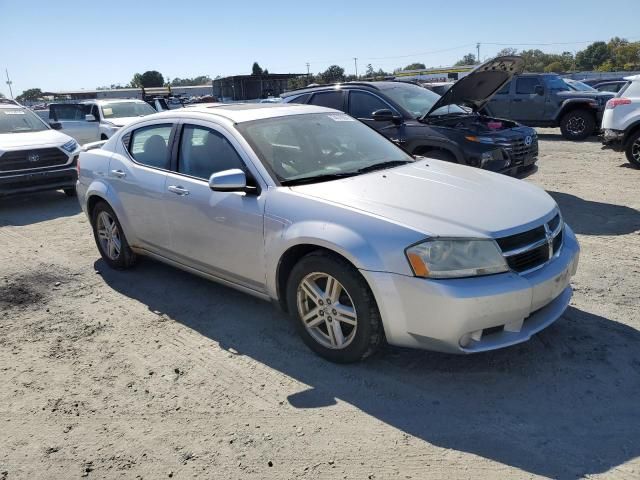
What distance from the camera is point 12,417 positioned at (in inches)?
128

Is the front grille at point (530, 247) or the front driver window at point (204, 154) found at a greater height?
the front driver window at point (204, 154)

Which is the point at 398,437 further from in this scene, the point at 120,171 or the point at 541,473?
the point at 120,171

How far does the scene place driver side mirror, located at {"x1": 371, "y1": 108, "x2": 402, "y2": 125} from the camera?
7.22 m

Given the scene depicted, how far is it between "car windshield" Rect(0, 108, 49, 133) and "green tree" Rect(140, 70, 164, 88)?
109 metres

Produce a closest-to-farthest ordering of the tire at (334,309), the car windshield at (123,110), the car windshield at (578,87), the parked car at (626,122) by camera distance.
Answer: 1. the tire at (334,309)
2. the parked car at (626,122)
3. the car windshield at (123,110)
4. the car windshield at (578,87)

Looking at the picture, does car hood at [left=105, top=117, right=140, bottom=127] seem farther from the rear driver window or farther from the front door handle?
the front door handle

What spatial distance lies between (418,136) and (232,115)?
3549 mm

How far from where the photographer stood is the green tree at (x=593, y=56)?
92.2 m

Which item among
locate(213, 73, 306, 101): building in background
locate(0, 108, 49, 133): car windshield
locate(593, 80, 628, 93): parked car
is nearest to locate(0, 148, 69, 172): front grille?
locate(0, 108, 49, 133): car windshield

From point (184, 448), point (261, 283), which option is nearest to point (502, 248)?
point (261, 283)

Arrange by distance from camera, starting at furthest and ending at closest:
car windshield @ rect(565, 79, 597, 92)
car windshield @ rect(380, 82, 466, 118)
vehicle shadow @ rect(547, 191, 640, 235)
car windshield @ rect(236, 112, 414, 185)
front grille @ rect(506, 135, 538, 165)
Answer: car windshield @ rect(565, 79, 597, 92), car windshield @ rect(380, 82, 466, 118), front grille @ rect(506, 135, 538, 165), vehicle shadow @ rect(547, 191, 640, 235), car windshield @ rect(236, 112, 414, 185)

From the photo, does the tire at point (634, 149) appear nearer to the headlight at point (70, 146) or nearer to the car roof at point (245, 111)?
the car roof at point (245, 111)

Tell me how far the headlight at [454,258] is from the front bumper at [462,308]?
0.15 ft

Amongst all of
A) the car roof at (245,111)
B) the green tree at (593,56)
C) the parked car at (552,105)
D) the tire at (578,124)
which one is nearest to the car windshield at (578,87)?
the parked car at (552,105)
